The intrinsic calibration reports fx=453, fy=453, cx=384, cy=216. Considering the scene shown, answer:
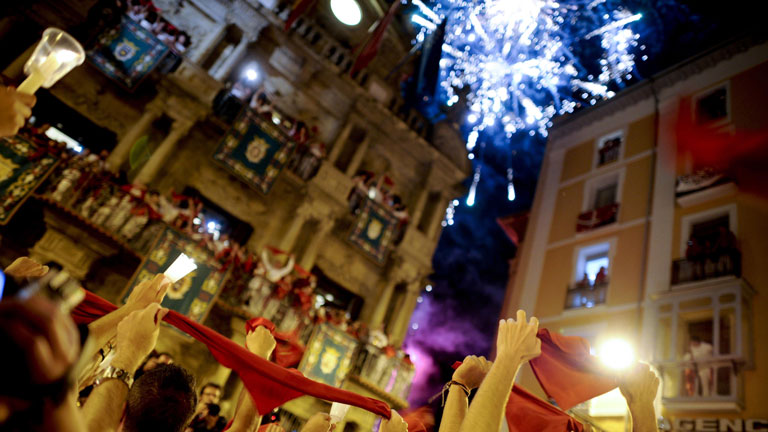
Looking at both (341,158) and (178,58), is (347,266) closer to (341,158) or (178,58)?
(341,158)

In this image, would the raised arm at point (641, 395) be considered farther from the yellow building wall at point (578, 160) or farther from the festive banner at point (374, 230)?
the yellow building wall at point (578, 160)

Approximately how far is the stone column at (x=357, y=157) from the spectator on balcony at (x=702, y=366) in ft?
38.9

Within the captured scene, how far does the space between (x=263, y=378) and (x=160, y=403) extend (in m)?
1.40

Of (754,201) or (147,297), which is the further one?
(754,201)

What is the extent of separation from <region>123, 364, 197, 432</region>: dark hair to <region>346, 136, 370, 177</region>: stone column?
14.9 metres

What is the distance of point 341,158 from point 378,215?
10.1 feet

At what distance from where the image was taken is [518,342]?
2.34 metres

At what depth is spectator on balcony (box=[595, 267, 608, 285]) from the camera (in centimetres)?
1514

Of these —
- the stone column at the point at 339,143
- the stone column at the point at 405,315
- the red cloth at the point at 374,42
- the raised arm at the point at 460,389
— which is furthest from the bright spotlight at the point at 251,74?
the raised arm at the point at 460,389

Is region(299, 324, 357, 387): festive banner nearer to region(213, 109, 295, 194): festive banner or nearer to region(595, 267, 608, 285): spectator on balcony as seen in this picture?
region(213, 109, 295, 194): festive banner

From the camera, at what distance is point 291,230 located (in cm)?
1531

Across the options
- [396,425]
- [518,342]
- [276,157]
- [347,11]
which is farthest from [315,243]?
[518,342]

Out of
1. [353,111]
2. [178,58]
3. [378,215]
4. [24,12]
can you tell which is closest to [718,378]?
[378,215]

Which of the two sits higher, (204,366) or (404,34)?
(404,34)
